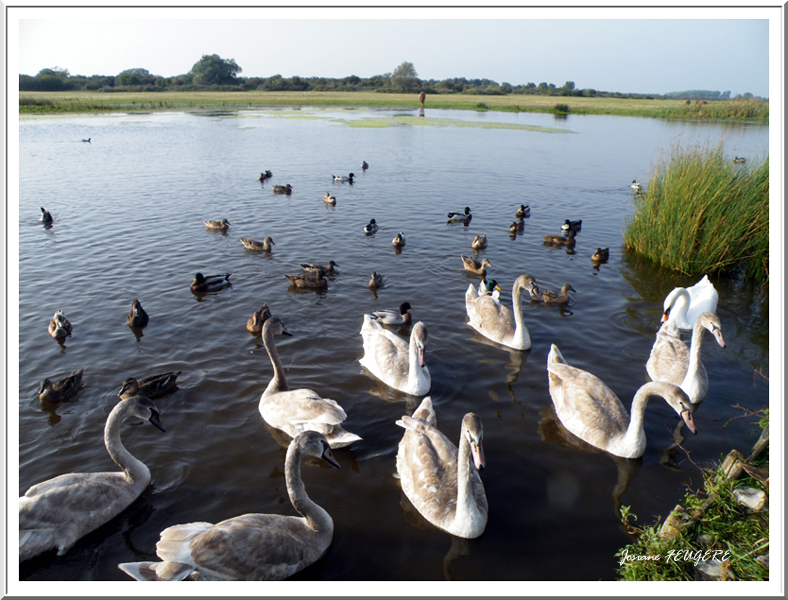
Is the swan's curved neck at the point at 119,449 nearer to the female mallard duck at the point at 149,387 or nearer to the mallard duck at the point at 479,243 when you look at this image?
the female mallard duck at the point at 149,387

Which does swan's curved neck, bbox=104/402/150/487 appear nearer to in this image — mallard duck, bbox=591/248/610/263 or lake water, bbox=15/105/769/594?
lake water, bbox=15/105/769/594

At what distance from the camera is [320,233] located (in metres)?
20.0

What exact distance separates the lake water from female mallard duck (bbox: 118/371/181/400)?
0.69ft

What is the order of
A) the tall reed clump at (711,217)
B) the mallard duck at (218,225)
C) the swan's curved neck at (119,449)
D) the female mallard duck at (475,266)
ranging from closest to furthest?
the swan's curved neck at (119,449), the tall reed clump at (711,217), the female mallard duck at (475,266), the mallard duck at (218,225)

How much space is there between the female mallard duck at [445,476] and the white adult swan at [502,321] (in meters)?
4.35

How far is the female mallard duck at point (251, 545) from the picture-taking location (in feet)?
17.5

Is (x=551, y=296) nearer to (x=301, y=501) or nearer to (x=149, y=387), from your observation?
(x=301, y=501)

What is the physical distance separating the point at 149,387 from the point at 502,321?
25.4 ft

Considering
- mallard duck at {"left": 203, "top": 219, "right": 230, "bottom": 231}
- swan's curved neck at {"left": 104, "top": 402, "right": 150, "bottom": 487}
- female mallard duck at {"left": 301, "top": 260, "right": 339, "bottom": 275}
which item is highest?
mallard duck at {"left": 203, "top": 219, "right": 230, "bottom": 231}

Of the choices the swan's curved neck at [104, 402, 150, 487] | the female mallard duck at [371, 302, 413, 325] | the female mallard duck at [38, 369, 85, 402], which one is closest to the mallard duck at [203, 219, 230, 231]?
the female mallard duck at [371, 302, 413, 325]

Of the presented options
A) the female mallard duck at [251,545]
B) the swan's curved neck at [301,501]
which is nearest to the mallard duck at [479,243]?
the female mallard duck at [251,545]

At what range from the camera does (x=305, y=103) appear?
283ft

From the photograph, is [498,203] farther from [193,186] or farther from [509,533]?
[509,533]

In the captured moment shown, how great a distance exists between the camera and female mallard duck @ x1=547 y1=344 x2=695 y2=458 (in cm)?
738
